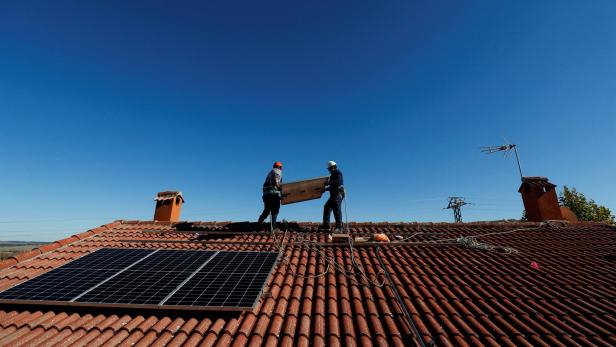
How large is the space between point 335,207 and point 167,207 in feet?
23.8

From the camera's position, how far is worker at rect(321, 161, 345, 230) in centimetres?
893

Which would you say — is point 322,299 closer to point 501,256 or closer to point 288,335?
point 288,335

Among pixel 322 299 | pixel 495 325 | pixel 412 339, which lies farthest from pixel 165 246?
pixel 495 325

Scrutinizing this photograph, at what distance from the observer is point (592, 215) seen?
32594 mm

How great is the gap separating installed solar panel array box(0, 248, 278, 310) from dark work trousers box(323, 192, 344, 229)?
3.12 metres


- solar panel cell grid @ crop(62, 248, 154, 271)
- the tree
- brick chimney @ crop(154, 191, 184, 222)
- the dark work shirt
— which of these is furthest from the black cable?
the tree

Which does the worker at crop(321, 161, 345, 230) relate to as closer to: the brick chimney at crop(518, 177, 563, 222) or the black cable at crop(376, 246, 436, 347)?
the black cable at crop(376, 246, 436, 347)

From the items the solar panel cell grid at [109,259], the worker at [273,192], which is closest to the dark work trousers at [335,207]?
the worker at [273,192]

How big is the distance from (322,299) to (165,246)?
16.9ft

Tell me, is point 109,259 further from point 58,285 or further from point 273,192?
point 273,192

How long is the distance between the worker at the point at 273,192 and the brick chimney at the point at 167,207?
4464 millimetres

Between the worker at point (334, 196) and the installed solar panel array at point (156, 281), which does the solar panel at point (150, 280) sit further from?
the worker at point (334, 196)

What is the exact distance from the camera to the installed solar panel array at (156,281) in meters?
4.39

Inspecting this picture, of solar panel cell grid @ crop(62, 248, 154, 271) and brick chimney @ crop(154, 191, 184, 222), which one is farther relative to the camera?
brick chimney @ crop(154, 191, 184, 222)
